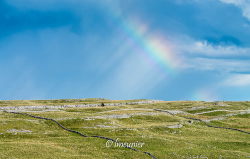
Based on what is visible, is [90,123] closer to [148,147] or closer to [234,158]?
[148,147]

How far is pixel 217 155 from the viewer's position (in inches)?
1791

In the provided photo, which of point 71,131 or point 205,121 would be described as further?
point 205,121

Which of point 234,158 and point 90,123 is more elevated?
point 90,123

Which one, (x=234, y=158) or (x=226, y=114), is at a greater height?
(x=226, y=114)

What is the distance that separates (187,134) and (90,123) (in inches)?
867

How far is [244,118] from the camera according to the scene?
96.0 meters

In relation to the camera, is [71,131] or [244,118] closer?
[71,131]

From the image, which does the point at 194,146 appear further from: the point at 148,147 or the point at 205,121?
the point at 205,121

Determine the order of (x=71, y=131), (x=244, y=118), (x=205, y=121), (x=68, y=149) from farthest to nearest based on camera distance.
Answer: (x=244, y=118)
(x=205, y=121)
(x=71, y=131)
(x=68, y=149)

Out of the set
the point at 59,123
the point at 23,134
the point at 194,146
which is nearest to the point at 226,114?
the point at 194,146

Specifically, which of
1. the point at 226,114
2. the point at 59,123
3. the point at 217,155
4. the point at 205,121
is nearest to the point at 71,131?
the point at 59,123

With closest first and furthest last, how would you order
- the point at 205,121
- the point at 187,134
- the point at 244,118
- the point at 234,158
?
the point at 234,158 → the point at 187,134 → the point at 205,121 → the point at 244,118

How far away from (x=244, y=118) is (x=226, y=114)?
618 cm

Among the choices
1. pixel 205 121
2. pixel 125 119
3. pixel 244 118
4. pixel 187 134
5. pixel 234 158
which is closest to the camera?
pixel 234 158
